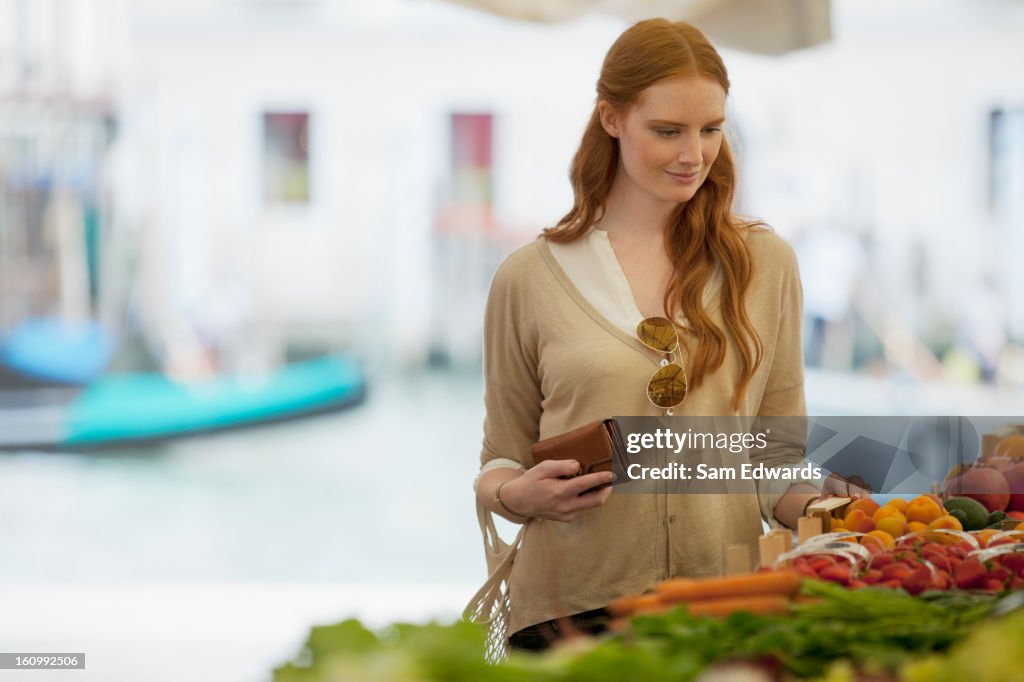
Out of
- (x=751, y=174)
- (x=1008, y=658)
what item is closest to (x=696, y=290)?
(x=1008, y=658)

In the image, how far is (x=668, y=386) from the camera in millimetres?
1560

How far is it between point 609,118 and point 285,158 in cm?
969

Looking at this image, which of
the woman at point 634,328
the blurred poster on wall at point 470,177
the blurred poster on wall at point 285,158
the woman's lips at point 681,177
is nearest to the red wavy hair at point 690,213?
the woman at point 634,328

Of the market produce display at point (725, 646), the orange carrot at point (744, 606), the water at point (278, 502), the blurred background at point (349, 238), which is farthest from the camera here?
the blurred background at point (349, 238)

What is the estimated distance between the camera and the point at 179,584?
6.05 m

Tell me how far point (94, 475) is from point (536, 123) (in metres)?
5.43

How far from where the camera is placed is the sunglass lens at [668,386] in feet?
5.11

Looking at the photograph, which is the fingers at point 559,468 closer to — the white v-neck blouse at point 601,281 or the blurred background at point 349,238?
the white v-neck blouse at point 601,281

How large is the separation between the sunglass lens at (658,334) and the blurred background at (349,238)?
302 inches

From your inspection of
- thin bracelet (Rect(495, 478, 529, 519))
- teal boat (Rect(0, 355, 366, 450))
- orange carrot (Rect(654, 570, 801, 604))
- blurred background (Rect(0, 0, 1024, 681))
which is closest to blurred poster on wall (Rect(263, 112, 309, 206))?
blurred background (Rect(0, 0, 1024, 681))

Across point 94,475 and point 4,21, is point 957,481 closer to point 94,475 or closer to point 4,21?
point 4,21

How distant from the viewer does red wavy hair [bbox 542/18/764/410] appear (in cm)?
156

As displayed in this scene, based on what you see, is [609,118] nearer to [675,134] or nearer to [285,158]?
[675,134]

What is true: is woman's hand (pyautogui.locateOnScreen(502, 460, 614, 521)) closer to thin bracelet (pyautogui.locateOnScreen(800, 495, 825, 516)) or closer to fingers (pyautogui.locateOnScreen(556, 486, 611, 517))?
fingers (pyautogui.locateOnScreen(556, 486, 611, 517))
